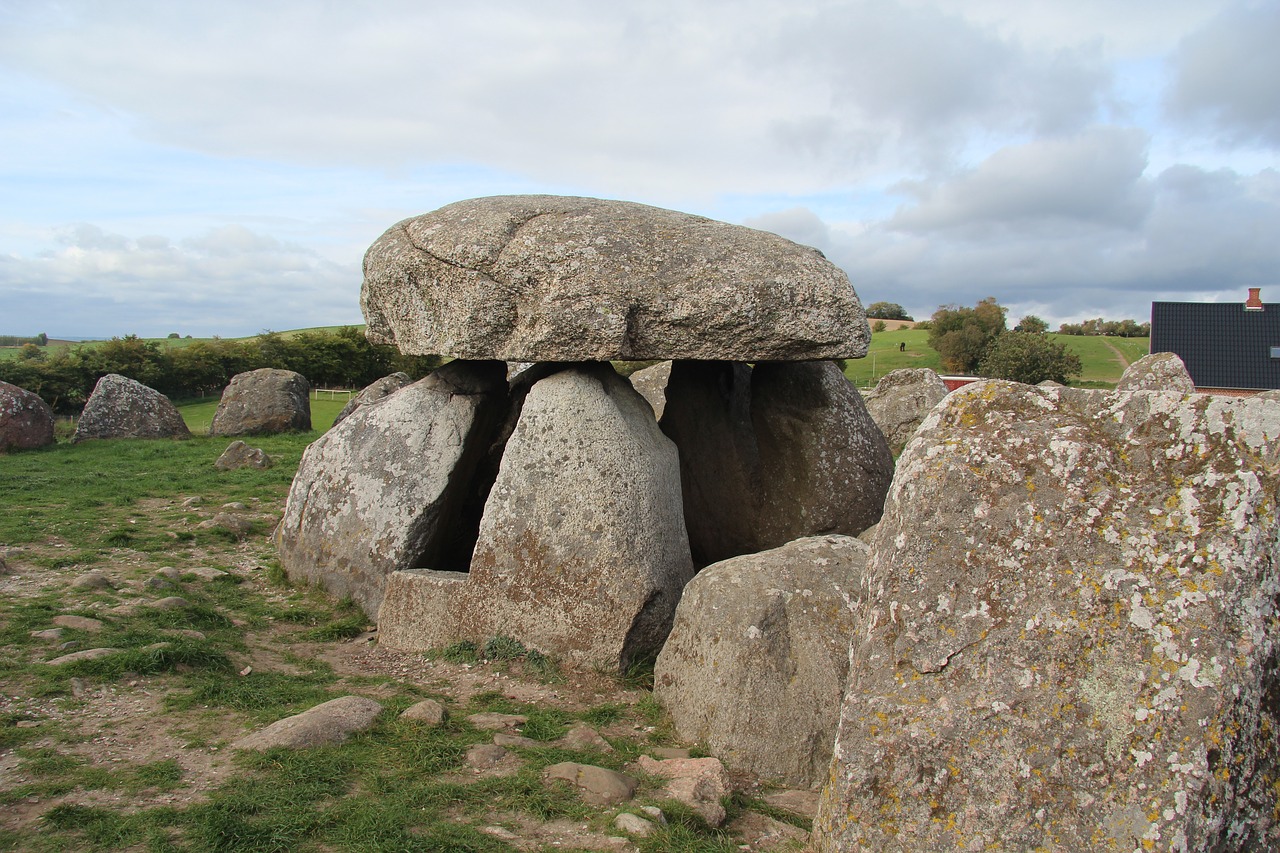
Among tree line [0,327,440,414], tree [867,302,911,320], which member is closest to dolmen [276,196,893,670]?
tree line [0,327,440,414]

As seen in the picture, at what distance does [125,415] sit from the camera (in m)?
17.4

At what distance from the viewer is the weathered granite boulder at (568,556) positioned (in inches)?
263

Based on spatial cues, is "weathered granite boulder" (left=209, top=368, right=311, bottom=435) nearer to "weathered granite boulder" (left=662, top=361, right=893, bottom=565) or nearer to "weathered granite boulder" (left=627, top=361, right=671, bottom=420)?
"weathered granite boulder" (left=627, top=361, right=671, bottom=420)

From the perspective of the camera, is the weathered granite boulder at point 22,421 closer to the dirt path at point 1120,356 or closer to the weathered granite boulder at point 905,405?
the weathered granite boulder at point 905,405

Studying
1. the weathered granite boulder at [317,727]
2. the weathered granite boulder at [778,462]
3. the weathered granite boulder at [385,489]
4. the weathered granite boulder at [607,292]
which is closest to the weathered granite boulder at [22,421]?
the weathered granite boulder at [385,489]

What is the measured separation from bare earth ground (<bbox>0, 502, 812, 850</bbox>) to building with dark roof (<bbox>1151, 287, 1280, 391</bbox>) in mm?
32126

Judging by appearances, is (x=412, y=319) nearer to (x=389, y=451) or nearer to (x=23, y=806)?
(x=389, y=451)

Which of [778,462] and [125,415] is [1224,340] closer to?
[778,462]

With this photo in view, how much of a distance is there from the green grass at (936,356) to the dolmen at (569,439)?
34581 mm

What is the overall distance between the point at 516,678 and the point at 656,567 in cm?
128

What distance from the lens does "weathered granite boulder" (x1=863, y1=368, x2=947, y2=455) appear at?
1647 centimetres

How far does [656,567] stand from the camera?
684 centimetres

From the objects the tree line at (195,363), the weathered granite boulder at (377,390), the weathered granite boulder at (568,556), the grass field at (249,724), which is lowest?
the grass field at (249,724)

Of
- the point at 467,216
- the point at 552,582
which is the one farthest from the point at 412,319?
the point at 552,582
